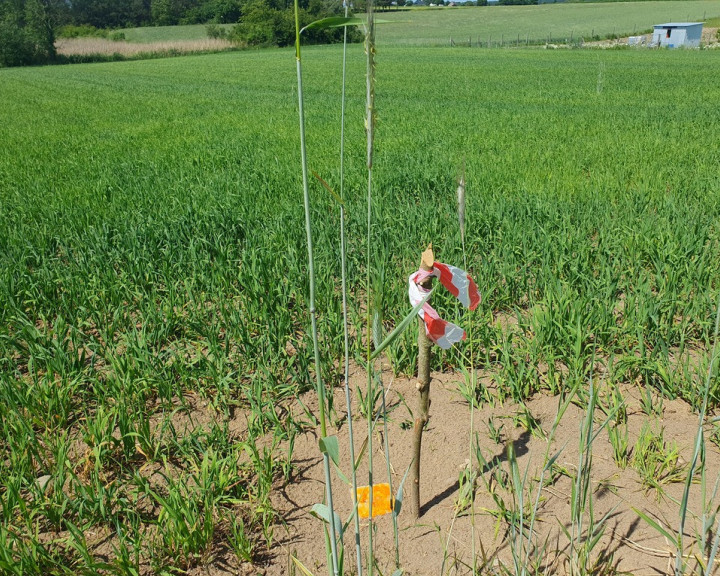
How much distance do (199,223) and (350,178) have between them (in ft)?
6.58

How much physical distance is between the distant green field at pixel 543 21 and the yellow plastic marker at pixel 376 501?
4464 cm

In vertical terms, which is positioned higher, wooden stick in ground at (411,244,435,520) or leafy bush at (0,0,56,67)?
leafy bush at (0,0,56,67)

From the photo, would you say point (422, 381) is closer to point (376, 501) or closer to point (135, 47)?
point (376, 501)

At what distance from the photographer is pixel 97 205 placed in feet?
17.0

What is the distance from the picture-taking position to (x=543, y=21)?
55.2 m

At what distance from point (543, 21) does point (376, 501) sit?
62.1 metres

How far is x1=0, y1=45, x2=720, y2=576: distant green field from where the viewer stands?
1990mm

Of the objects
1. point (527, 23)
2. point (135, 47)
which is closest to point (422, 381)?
point (135, 47)

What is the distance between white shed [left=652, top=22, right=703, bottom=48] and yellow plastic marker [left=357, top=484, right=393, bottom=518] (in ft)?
151

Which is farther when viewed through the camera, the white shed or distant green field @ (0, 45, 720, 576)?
the white shed

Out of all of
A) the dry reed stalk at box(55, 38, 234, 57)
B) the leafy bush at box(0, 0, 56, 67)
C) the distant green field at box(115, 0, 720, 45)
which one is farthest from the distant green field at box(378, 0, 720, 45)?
the leafy bush at box(0, 0, 56, 67)

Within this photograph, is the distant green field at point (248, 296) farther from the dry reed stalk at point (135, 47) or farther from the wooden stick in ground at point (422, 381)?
the dry reed stalk at point (135, 47)

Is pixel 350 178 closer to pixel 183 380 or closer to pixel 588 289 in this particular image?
pixel 588 289

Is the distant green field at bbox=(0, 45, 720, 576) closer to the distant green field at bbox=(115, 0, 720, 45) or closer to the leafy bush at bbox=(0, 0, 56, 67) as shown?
the distant green field at bbox=(115, 0, 720, 45)
